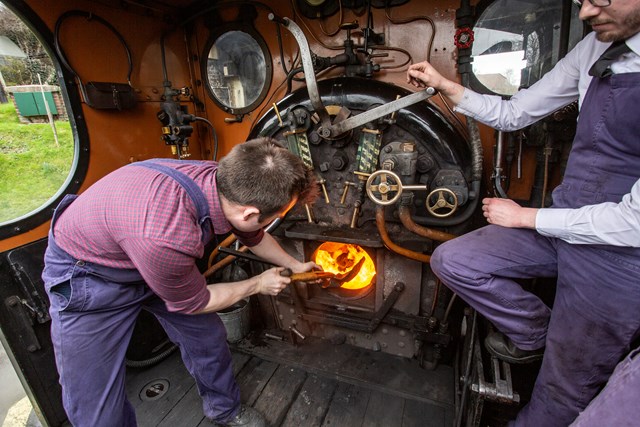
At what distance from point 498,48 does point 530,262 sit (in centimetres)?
132

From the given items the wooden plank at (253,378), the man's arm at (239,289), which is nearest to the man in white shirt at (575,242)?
the man's arm at (239,289)

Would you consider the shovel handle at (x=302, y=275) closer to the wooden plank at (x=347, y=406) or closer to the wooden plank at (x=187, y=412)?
the wooden plank at (x=347, y=406)

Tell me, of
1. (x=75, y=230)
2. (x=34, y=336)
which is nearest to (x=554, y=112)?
(x=75, y=230)

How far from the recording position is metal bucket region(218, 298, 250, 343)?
270cm

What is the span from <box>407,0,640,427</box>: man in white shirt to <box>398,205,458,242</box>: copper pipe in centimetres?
26

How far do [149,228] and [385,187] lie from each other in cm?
109

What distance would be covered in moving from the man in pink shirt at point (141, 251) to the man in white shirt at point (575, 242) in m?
0.88

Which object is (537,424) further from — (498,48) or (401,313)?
(498,48)

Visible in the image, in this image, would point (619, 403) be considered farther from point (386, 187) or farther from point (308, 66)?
point (308, 66)

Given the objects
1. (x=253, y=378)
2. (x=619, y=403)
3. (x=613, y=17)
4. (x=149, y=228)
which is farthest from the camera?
(x=253, y=378)

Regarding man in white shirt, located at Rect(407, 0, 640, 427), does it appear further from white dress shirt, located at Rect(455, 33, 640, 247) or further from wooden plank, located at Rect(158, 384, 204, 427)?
wooden plank, located at Rect(158, 384, 204, 427)

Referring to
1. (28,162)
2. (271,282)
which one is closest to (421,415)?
(271,282)

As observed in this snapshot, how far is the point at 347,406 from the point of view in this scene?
217 cm

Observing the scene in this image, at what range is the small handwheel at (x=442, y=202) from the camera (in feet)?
5.91
